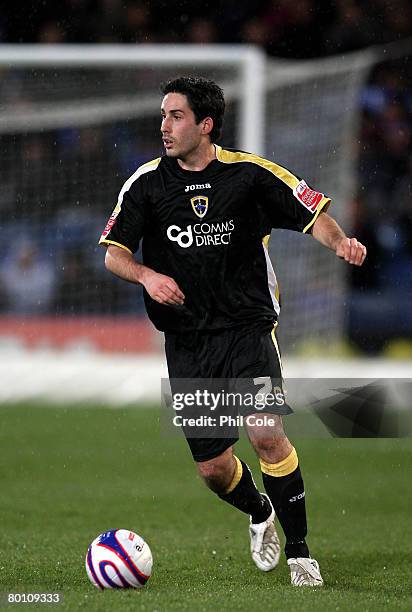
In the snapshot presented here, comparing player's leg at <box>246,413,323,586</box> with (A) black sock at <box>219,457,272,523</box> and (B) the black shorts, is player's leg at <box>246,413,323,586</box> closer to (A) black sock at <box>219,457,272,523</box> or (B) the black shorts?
(B) the black shorts

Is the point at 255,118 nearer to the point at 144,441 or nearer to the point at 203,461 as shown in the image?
the point at 144,441

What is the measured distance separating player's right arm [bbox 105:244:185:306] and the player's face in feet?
1.85

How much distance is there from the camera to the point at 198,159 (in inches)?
238

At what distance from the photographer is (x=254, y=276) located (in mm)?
6008

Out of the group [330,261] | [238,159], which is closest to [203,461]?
[238,159]

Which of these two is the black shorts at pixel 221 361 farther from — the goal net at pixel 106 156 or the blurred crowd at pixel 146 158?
the blurred crowd at pixel 146 158

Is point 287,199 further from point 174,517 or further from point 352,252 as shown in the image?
point 174,517

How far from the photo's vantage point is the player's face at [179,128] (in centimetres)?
593

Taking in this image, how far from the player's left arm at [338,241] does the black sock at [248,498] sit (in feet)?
4.22

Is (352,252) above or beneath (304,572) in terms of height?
above

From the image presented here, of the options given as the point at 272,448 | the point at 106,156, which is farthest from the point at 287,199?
the point at 106,156

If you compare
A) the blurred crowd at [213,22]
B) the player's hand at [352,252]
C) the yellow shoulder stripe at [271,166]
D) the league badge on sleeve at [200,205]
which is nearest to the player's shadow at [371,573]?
the player's hand at [352,252]

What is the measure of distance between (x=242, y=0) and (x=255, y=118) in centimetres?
495

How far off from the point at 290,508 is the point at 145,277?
127cm
